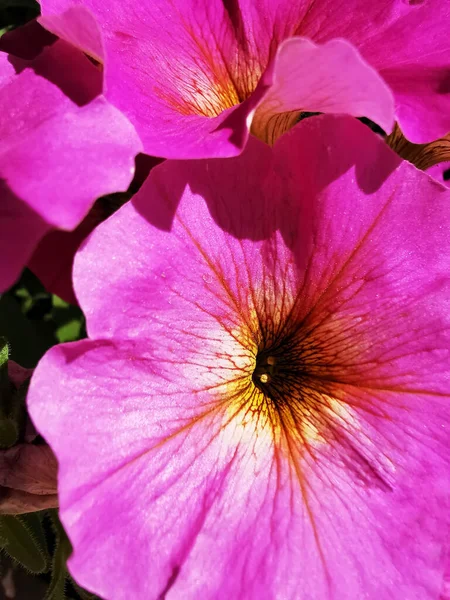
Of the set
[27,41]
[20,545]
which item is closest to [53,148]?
[27,41]

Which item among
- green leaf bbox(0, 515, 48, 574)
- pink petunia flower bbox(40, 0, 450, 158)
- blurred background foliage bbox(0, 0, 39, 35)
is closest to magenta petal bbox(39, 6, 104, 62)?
pink petunia flower bbox(40, 0, 450, 158)

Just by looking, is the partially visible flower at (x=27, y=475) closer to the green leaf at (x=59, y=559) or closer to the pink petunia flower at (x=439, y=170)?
the green leaf at (x=59, y=559)

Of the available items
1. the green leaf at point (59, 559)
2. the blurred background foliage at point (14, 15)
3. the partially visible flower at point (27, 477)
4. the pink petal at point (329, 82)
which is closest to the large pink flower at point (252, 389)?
the pink petal at point (329, 82)

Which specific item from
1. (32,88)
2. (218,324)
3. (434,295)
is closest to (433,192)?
(434,295)

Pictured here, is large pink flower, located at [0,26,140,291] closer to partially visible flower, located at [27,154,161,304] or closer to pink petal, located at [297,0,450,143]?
partially visible flower, located at [27,154,161,304]

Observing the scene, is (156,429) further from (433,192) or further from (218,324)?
(433,192)

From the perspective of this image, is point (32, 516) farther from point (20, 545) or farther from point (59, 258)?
point (59, 258)
